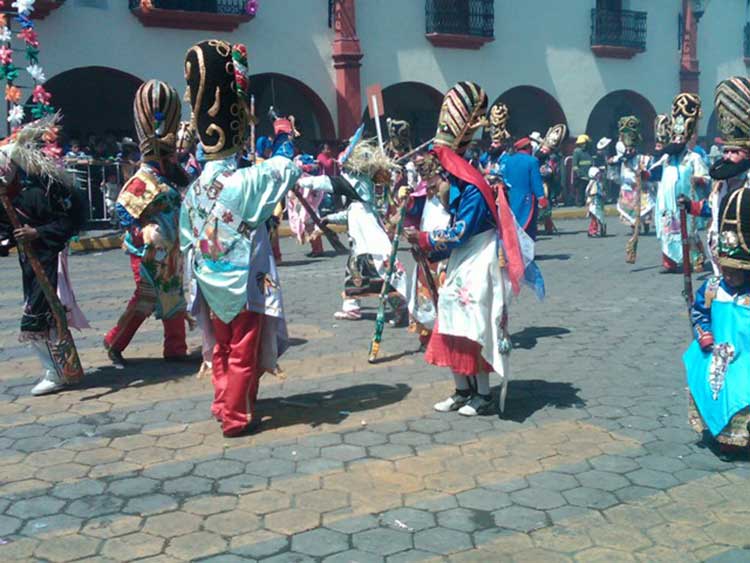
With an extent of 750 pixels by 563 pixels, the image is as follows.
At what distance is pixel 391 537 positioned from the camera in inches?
161

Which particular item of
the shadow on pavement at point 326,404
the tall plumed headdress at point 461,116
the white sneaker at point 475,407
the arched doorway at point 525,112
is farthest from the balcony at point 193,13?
the white sneaker at point 475,407

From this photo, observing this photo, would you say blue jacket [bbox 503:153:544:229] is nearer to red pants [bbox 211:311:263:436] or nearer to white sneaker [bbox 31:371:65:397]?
red pants [bbox 211:311:263:436]

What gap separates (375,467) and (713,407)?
6.17 ft

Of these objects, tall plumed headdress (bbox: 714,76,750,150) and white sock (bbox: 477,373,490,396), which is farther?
white sock (bbox: 477,373,490,396)

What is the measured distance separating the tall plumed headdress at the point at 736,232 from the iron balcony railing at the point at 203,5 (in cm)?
1554

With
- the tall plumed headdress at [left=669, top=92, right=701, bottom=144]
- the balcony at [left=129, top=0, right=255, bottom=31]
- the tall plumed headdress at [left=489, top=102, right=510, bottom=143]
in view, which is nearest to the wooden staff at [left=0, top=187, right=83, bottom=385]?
the tall plumed headdress at [left=489, top=102, right=510, bottom=143]

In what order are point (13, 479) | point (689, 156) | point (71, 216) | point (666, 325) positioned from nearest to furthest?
point (13, 479), point (71, 216), point (666, 325), point (689, 156)

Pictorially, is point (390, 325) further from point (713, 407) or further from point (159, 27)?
point (159, 27)

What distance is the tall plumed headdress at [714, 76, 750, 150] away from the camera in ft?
17.1

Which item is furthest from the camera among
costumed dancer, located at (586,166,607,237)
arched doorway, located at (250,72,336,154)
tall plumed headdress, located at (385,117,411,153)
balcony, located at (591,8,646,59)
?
balcony, located at (591,8,646,59)

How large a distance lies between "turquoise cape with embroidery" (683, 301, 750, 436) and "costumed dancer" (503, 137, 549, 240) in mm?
4652

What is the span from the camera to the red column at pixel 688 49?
2766 centimetres

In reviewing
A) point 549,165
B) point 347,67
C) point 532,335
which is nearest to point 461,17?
point 347,67

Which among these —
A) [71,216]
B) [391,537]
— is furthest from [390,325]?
[391,537]
